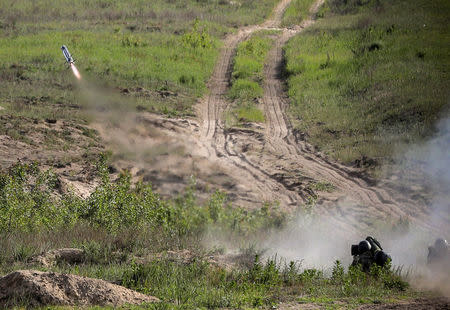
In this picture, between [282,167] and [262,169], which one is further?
[282,167]

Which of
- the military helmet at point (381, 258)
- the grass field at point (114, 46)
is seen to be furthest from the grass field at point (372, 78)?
the military helmet at point (381, 258)

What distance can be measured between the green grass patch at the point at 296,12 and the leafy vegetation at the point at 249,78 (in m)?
4.34

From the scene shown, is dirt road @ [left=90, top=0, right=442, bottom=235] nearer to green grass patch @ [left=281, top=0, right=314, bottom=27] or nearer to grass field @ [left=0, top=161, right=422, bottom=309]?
grass field @ [left=0, top=161, right=422, bottom=309]

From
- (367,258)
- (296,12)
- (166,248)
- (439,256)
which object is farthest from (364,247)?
(296,12)

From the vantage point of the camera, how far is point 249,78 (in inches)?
1120

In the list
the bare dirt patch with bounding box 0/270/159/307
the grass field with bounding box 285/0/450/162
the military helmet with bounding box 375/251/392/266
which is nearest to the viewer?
the bare dirt patch with bounding box 0/270/159/307

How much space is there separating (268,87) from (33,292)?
842 inches

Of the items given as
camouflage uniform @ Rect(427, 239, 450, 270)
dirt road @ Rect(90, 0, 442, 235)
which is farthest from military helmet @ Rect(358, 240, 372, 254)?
dirt road @ Rect(90, 0, 442, 235)

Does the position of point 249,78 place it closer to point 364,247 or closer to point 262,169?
point 262,169

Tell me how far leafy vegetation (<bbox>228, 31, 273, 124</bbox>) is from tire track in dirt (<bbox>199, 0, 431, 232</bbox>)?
1.57 feet

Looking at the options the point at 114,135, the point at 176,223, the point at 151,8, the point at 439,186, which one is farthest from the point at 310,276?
the point at 151,8

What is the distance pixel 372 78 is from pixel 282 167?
8320mm

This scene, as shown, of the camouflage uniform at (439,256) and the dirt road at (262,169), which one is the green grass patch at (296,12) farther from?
the camouflage uniform at (439,256)

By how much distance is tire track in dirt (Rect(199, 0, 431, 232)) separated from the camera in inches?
623
